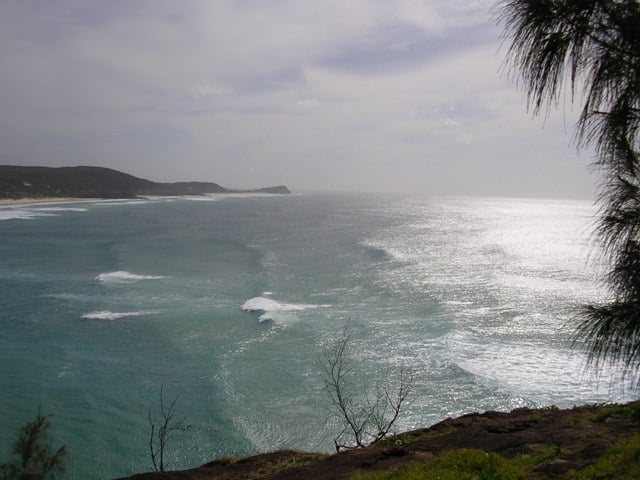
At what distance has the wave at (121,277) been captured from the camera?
3256 cm

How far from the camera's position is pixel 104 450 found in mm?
13078

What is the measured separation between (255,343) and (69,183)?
15946 cm

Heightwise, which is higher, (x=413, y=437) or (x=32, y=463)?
(x=413, y=437)

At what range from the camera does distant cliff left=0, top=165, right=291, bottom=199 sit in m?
127

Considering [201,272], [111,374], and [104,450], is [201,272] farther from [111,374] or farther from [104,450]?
[104,450]

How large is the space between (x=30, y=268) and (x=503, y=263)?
43793mm

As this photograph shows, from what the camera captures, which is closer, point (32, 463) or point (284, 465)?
point (284, 465)

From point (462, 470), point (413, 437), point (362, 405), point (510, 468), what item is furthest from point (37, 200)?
point (510, 468)

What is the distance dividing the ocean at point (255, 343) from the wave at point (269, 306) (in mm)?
128

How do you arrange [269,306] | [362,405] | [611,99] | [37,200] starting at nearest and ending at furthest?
[611,99] → [362,405] → [269,306] → [37,200]

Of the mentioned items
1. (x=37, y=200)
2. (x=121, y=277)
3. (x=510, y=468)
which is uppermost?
(x=37, y=200)

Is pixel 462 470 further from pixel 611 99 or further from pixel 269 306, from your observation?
pixel 269 306

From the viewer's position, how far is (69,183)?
15288 cm

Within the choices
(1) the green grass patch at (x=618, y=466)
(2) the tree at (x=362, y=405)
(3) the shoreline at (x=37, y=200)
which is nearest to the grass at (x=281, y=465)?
(2) the tree at (x=362, y=405)
